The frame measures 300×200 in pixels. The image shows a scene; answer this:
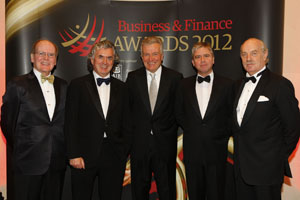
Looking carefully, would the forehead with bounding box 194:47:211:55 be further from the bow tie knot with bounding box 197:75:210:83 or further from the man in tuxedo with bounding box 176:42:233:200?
the bow tie knot with bounding box 197:75:210:83

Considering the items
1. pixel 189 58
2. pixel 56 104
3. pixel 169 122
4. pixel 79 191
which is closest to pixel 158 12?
pixel 189 58

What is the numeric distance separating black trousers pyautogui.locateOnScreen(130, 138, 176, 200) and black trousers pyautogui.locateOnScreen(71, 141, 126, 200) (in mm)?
316

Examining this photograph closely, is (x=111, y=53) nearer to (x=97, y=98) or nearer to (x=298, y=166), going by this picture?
(x=97, y=98)

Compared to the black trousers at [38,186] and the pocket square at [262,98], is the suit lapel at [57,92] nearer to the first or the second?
the black trousers at [38,186]

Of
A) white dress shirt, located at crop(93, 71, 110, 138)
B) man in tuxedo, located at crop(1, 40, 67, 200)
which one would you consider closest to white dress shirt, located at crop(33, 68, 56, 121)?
man in tuxedo, located at crop(1, 40, 67, 200)

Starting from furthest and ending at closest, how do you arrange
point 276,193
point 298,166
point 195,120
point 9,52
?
point 298,166, point 9,52, point 195,120, point 276,193

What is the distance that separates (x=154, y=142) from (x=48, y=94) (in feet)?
4.39

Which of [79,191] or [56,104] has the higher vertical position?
[56,104]

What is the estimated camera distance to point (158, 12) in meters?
4.18

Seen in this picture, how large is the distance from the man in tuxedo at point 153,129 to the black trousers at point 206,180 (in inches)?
9.6

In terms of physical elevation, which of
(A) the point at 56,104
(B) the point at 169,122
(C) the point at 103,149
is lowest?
(C) the point at 103,149

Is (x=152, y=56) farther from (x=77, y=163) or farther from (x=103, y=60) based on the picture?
(x=77, y=163)

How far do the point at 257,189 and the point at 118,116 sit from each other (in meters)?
1.65

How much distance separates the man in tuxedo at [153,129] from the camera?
3.52 meters
